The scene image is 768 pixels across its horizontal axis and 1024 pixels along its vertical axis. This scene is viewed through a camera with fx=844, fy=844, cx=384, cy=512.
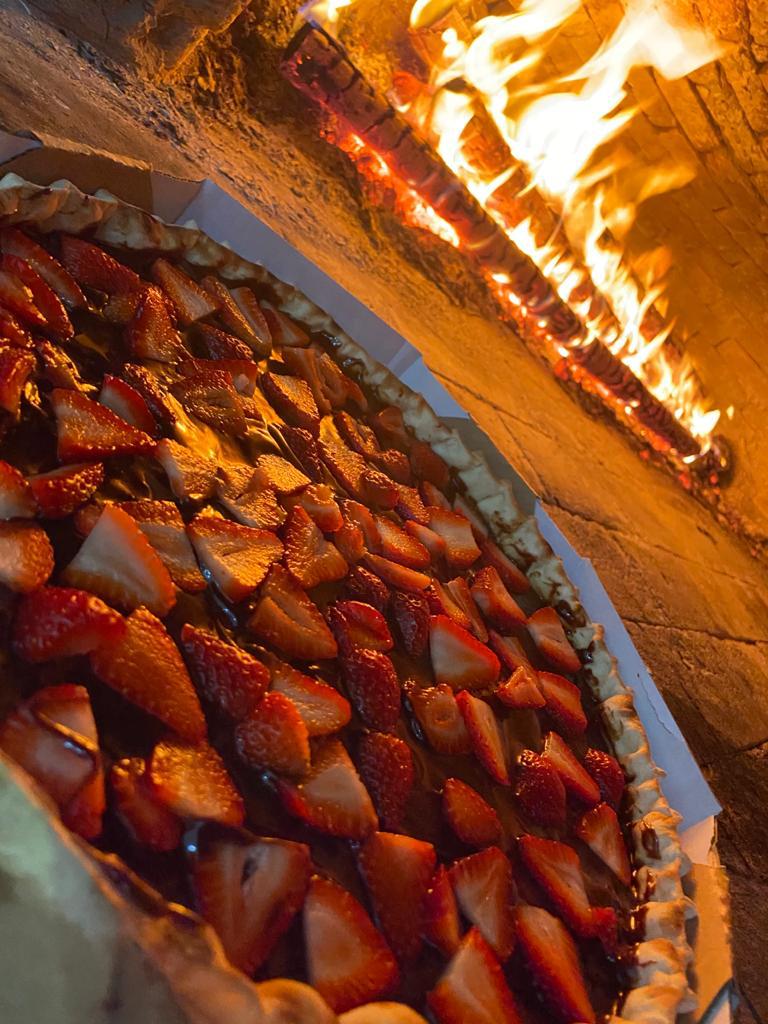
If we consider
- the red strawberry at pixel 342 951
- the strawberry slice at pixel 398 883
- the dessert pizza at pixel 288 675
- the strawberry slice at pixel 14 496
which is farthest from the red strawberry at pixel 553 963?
the strawberry slice at pixel 14 496

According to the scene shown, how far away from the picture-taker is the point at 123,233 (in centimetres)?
177

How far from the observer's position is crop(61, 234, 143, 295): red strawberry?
1608mm

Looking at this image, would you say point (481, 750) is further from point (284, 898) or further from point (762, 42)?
point (762, 42)

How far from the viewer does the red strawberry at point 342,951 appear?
0.99m

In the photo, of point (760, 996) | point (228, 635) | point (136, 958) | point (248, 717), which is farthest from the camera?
point (760, 996)

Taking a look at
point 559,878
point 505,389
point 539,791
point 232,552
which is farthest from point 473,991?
point 505,389

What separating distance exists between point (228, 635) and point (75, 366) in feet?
1.80

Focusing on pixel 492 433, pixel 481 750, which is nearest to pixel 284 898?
pixel 481 750

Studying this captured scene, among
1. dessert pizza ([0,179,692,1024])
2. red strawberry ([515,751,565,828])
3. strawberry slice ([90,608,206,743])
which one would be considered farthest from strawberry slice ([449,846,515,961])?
strawberry slice ([90,608,206,743])

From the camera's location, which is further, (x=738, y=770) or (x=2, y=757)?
(x=738, y=770)

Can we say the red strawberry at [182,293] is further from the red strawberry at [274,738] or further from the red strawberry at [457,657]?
the red strawberry at [274,738]

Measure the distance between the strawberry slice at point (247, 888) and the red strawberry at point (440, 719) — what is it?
0.48 m

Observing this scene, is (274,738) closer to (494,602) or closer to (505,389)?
(494,602)

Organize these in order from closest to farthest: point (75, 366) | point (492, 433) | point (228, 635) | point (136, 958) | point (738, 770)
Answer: point (136, 958) < point (228, 635) < point (75, 366) < point (738, 770) < point (492, 433)
